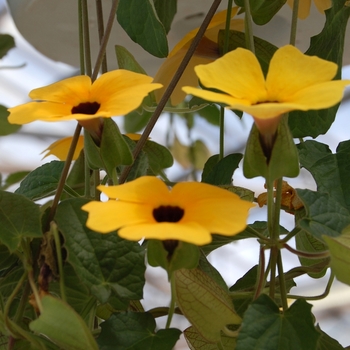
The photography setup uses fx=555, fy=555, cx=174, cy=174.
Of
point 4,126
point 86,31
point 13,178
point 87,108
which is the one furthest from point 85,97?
point 13,178

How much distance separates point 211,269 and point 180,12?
254 millimetres

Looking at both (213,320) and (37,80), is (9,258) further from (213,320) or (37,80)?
(37,80)

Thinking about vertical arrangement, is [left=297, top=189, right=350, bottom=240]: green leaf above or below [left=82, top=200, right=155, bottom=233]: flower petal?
below

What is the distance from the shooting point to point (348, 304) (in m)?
2.65

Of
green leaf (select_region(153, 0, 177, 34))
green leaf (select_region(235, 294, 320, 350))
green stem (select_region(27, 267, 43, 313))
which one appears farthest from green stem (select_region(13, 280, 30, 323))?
green leaf (select_region(153, 0, 177, 34))

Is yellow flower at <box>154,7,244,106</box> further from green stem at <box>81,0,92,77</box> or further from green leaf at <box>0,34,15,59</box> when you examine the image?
green leaf at <box>0,34,15,59</box>

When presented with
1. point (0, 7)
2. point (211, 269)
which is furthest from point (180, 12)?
point (0, 7)

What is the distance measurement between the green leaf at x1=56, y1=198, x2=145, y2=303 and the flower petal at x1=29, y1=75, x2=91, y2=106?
0.17 feet

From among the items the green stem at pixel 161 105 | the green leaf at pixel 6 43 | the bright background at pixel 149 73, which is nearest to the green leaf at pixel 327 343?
the green stem at pixel 161 105

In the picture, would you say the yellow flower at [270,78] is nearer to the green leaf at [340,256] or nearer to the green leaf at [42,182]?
the green leaf at [340,256]

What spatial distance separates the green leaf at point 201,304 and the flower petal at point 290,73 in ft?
0.31

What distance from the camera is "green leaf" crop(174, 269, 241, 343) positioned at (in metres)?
0.27

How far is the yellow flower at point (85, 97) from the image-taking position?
238 millimetres

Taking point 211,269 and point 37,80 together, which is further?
point 37,80
